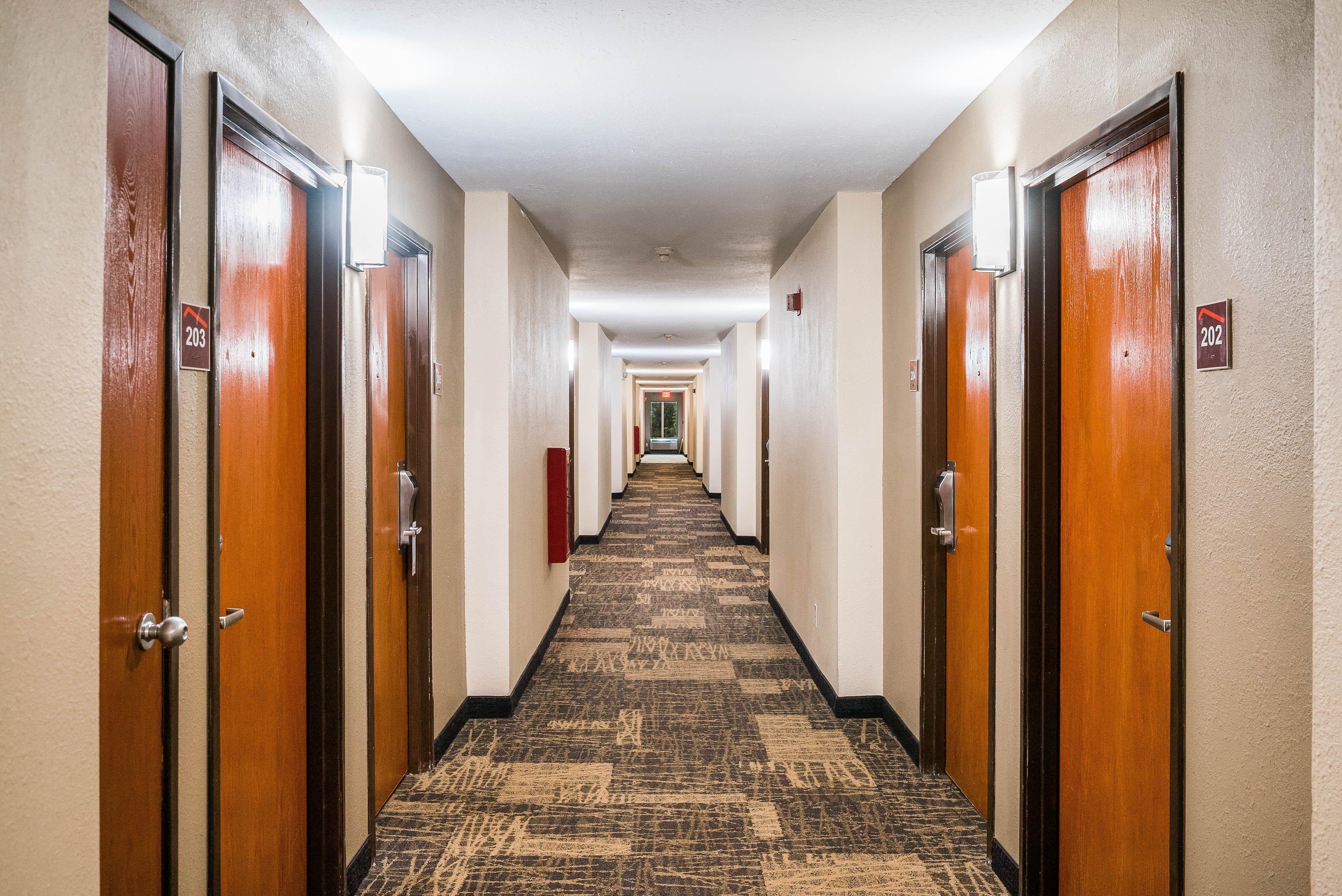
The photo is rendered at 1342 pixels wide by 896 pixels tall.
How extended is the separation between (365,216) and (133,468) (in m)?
1.08

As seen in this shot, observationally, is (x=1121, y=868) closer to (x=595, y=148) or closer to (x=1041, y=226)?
(x=1041, y=226)

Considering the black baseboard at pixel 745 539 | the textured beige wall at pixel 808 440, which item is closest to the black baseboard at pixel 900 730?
the textured beige wall at pixel 808 440

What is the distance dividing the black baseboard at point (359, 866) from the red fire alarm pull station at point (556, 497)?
2.25 meters

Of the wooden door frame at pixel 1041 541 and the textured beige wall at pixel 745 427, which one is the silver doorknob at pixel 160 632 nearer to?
the wooden door frame at pixel 1041 541

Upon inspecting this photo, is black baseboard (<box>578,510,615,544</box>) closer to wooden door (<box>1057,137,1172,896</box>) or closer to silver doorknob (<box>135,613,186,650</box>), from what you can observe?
wooden door (<box>1057,137,1172,896</box>)

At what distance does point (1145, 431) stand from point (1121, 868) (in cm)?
100

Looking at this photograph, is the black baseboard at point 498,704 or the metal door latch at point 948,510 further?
the black baseboard at point 498,704

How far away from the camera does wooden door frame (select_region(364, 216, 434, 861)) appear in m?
2.71

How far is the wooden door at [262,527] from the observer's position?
1.58 meters

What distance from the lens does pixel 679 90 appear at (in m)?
2.21

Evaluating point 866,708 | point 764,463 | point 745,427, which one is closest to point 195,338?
point 866,708

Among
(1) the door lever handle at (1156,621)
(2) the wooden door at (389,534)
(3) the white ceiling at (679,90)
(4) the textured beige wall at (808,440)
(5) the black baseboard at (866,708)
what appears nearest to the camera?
(1) the door lever handle at (1156,621)

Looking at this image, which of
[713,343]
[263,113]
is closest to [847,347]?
[263,113]

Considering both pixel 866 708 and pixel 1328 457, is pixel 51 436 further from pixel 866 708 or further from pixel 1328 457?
pixel 866 708
